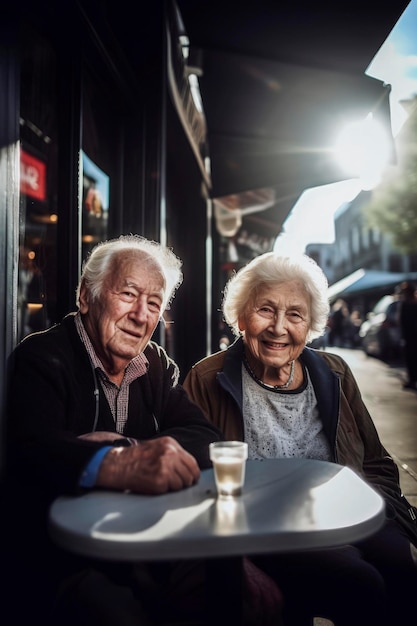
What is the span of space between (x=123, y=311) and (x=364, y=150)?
13.5ft

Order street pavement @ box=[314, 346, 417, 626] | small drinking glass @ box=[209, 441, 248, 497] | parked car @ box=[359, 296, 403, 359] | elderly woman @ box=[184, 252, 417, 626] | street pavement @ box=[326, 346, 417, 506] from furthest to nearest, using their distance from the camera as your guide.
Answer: parked car @ box=[359, 296, 403, 359] → street pavement @ box=[326, 346, 417, 506] → street pavement @ box=[314, 346, 417, 626] → elderly woman @ box=[184, 252, 417, 626] → small drinking glass @ box=[209, 441, 248, 497]

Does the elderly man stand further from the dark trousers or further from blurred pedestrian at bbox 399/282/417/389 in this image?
blurred pedestrian at bbox 399/282/417/389

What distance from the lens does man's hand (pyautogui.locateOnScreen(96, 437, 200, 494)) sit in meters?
1.54

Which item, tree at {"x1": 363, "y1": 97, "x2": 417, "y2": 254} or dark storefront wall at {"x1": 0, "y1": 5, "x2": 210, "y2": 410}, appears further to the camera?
tree at {"x1": 363, "y1": 97, "x2": 417, "y2": 254}

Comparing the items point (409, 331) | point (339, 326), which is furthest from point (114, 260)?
point (339, 326)

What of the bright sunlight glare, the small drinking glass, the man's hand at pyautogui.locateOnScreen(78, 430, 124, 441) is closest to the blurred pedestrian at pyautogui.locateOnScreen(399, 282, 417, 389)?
the bright sunlight glare

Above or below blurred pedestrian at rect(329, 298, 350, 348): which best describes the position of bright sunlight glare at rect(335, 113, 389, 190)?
above

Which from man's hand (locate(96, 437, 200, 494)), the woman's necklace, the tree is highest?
the tree

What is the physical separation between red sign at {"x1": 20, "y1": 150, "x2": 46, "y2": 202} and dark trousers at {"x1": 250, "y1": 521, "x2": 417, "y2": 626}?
184 cm

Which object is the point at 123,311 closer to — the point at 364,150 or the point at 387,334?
the point at 364,150

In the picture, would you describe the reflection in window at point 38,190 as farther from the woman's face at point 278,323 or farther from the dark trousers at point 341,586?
the dark trousers at point 341,586

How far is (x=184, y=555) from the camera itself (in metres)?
1.21

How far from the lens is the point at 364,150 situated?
5.58 metres

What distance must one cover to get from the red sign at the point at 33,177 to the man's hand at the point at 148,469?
147cm
